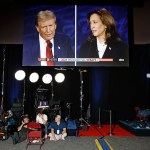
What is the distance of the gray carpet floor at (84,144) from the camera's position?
5.97 metres

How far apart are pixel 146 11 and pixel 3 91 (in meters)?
7.71

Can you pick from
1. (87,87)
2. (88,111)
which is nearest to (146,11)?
(87,87)

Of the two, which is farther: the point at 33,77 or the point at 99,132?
the point at 33,77

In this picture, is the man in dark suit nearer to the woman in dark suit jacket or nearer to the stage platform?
the woman in dark suit jacket

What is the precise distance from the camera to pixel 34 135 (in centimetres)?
628

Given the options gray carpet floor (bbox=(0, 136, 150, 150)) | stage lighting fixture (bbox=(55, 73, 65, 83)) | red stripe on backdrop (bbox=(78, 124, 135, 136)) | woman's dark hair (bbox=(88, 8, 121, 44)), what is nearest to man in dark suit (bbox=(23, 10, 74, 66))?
stage lighting fixture (bbox=(55, 73, 65, 83))

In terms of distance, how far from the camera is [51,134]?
6961mm

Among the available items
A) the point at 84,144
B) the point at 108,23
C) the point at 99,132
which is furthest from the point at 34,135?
the point at 108,23

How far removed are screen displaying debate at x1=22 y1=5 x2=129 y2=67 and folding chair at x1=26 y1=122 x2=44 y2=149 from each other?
280 cm

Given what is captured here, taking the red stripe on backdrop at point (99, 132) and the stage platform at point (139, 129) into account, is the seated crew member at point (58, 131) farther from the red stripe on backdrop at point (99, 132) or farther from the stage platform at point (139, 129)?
the stage platform at point (139, 129)

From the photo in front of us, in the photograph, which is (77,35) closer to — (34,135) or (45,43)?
(45,43)

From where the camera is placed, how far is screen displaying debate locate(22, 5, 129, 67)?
27.8 ft

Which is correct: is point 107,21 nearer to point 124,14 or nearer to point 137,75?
point 124,14

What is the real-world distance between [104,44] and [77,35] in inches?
45.7
